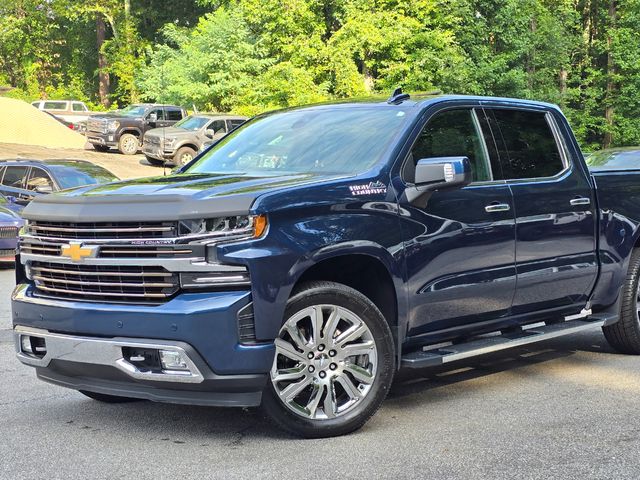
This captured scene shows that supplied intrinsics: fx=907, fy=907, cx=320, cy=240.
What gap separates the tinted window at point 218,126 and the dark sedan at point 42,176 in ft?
44.7

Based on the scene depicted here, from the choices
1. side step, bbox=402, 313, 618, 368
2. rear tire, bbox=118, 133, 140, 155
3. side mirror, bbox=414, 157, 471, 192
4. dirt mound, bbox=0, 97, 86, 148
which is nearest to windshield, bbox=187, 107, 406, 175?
side mirror, bbox=414, 157, 471, 192

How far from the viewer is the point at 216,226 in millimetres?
4586

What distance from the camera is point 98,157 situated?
34.2m

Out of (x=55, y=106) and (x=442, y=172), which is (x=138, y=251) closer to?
(x=442, y=172)

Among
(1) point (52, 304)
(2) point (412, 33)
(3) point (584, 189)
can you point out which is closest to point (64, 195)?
(1) point (52, 304)

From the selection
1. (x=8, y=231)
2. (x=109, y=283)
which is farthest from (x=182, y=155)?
(x=109, y=283)

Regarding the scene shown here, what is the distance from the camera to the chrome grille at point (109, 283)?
4590 millimetres

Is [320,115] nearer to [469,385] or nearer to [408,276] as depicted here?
[408,276]

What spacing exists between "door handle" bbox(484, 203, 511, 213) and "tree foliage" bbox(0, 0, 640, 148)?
27.2 metres

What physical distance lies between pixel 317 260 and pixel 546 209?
2147mm

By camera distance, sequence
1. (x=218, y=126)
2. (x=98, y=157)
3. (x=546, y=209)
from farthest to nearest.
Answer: (x=98, y=157) < (x=218, y=126) < (x=546, y=209)

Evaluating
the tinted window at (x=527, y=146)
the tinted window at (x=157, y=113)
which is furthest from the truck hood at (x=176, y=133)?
the tinted window at (x=527, y=146)

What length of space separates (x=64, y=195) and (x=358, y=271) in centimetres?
174

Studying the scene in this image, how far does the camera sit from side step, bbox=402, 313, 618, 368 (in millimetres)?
5398
